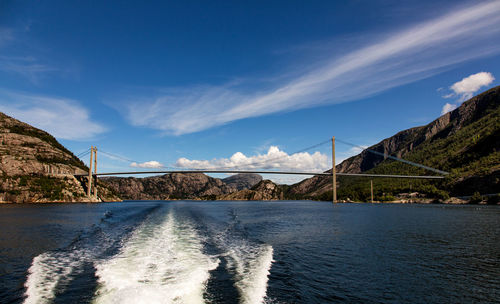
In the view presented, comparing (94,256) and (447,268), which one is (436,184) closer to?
(447,268)

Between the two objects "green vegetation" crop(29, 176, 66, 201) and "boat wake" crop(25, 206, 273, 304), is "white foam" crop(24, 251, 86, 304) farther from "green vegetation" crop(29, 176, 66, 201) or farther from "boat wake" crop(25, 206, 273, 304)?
"green vegetation" crop(29, 176, 66, 201)

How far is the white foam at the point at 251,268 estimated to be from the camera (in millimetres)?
7609

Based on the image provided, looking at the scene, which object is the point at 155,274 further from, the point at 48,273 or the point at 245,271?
the point at 48,273

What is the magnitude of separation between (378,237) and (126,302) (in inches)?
667

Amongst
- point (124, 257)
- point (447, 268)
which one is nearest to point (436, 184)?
point (447, 268)

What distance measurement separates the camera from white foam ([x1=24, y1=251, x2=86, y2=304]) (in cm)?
722

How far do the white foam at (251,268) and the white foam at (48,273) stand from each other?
208 inches

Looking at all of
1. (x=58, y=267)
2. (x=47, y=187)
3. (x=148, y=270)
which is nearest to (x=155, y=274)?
(x=148, y=270)

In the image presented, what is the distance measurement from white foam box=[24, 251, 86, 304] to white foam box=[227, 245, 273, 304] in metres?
5.29

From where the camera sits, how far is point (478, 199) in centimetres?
7369

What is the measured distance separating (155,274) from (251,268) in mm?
3601

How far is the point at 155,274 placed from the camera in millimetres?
9047

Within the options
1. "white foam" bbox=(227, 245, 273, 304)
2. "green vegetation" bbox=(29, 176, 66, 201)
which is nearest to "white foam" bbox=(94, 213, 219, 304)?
"white foam" bbox=(227, 245, 273, 304)

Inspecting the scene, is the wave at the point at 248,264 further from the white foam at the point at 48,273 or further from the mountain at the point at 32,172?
the mountain at the point at 32,172
